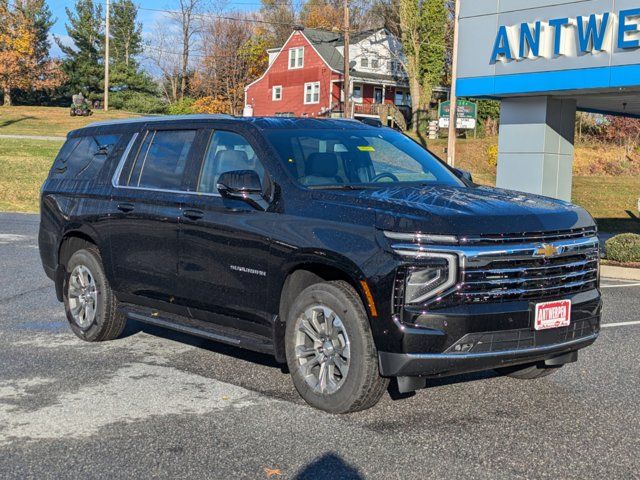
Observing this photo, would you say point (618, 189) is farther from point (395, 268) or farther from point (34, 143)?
point (395, 268)

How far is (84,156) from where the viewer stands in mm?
8359

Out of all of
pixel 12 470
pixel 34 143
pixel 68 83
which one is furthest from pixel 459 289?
pixel 68 83

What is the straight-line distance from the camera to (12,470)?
15.3 ft

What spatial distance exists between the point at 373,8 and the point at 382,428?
217ft

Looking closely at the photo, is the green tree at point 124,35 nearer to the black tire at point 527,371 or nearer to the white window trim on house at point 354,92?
the white window trim on house at point 354,92

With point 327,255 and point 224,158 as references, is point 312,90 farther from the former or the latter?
point 327,255

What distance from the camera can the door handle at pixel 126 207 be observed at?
7.42 m

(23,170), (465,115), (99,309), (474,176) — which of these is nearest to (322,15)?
(474,176)

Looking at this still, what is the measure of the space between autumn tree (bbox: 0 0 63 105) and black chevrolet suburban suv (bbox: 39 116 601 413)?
67.4 metres

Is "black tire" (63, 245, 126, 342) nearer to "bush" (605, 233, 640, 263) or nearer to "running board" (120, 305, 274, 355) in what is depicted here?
"running board" (120, 305, 274, 355)

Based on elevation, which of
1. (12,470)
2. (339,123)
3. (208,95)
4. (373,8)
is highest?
(373,8)

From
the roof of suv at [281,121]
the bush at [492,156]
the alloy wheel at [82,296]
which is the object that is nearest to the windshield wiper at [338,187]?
the roof of suv at [281,121]

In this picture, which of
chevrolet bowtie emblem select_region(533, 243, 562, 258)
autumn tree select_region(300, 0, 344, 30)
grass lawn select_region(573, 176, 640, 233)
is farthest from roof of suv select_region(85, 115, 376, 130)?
autumn tree select_region(300, 0, 344, 30)

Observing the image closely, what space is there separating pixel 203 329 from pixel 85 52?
79702 mm
